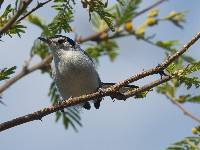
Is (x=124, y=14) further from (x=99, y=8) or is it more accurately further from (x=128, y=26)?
(x=99, y=8)

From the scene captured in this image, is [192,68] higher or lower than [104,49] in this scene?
lower

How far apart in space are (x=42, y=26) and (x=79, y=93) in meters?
0.76

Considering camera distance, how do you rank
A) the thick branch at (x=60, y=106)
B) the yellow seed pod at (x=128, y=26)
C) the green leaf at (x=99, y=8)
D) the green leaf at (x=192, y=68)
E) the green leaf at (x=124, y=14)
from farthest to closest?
the yellow seed pod at (x=128, y=26) → the green leaf at (x=124, y=14) → the green leaf at (x=99, y=8) → the green leaf at (x=192, y=68) → the thick branch at (x=60, y=106)

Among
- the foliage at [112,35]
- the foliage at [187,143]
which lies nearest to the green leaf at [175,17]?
the foliage at [112,35]

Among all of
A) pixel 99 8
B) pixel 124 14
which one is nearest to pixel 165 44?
pixel 124 14

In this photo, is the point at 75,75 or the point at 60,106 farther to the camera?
the point at 75,75

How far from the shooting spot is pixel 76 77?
13.6 ft

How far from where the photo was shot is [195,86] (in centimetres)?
220

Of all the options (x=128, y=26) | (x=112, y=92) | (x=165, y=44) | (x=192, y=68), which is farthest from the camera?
(x=128, y=26)

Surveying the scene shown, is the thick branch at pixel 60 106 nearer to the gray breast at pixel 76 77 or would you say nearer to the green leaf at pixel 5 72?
the green leaf at pixel 5 72

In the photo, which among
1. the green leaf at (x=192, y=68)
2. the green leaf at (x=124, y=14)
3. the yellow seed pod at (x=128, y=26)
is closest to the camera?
the green leaf at (x=192, y=68)

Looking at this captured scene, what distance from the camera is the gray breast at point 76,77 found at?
4113 mm

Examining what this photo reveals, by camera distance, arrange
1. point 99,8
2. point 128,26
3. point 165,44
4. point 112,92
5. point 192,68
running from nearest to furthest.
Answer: point 112,92 < point 192,68 < point 99,8 < point 165,44 < point 128,26

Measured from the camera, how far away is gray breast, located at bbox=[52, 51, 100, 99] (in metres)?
4.11
